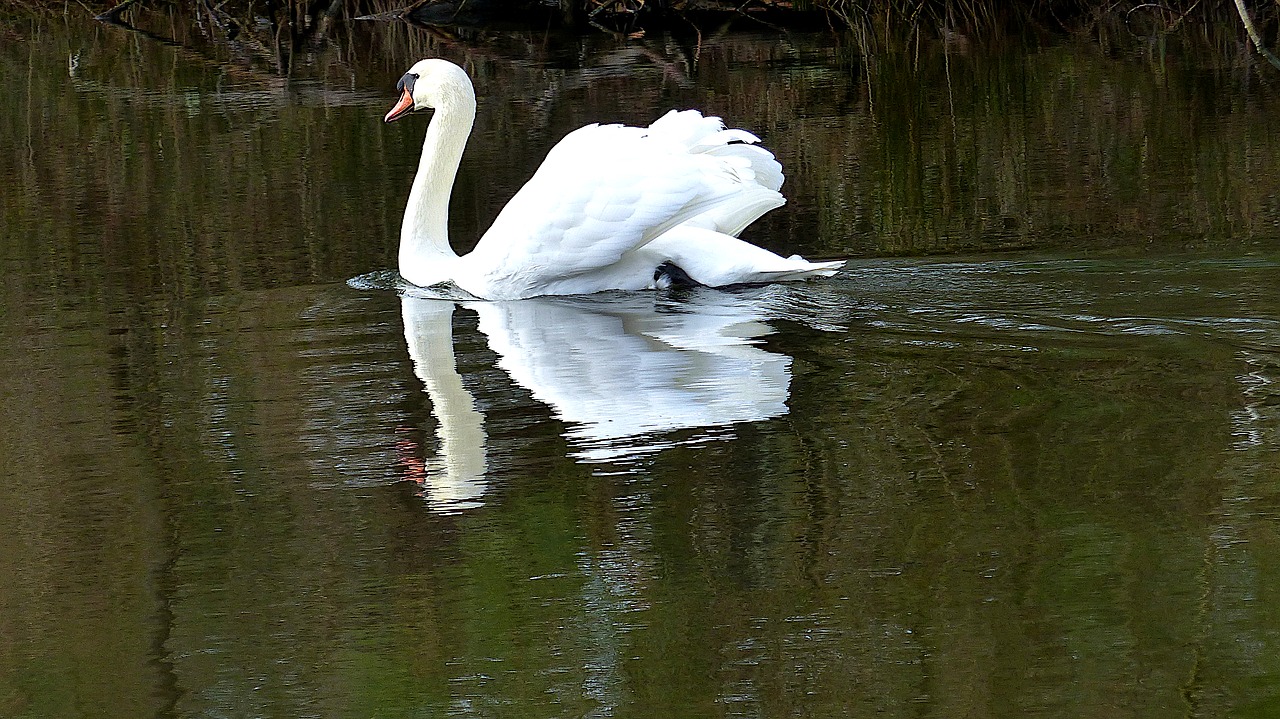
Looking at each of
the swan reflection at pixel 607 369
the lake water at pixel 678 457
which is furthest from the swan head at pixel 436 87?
the swan reflection at pixel 607 369

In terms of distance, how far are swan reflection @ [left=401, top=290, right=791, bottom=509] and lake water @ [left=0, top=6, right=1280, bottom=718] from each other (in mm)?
21

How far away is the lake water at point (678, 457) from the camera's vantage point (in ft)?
10.4

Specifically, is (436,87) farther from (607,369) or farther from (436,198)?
(607,369)

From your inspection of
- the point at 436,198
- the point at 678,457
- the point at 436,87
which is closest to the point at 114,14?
the point at 436,87

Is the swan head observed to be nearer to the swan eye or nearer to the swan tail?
the swan eye

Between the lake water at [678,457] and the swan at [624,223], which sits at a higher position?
the swan at [624,223]

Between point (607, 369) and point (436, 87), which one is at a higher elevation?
point (436, 87)

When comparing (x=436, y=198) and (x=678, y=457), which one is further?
(x=436, y=198)

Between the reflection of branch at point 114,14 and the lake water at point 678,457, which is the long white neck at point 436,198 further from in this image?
the reflection of branch at point 114,14

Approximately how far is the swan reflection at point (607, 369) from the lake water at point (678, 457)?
0.02 m

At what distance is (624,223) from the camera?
6586 mm

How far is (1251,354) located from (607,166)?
270cm

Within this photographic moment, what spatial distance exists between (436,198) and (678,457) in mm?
3421

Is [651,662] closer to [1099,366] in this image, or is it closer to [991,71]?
[1099,366]
